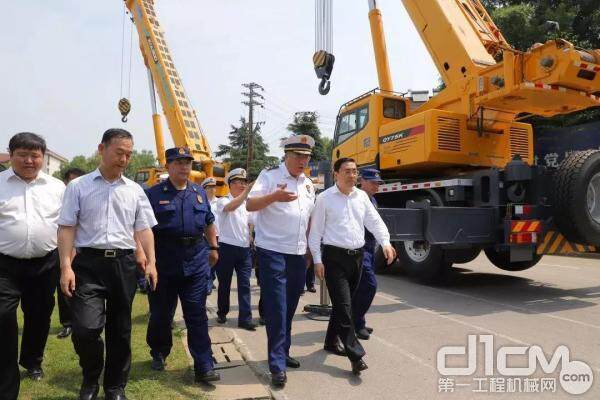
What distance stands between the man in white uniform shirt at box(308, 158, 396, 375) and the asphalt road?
377 millimetres

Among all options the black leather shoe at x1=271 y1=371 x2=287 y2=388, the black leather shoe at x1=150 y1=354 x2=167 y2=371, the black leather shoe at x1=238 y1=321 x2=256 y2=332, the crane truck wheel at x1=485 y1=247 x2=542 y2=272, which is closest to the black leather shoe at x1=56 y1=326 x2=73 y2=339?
the black leather shoe at x1=150 y1=354 x2=167 y2=371

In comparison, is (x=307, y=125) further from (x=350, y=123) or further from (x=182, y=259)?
(x=182, y=259)

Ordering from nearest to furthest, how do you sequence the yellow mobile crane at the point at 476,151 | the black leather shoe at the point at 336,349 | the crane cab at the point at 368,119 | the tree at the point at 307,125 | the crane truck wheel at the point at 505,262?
the black leather shoe at the point at 336,349
the yellow mobile crane at the point at 476,151
the crane truck wheel at the point at 505,262
the crane cab at the point at 368,119
the tree at the point at 307,125

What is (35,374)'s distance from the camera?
151 inches

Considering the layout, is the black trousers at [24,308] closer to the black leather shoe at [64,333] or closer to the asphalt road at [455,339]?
the black leather shoe at [64,333]

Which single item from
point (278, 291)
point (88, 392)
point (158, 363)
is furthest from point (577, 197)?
point (88, 392)

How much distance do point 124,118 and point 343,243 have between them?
1583 centimetres

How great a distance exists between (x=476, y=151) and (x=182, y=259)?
6.10 m

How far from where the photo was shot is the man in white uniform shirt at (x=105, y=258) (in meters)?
3.14

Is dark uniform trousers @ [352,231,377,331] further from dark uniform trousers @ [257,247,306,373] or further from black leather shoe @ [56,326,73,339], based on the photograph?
black leather shoe @ [56,326,73,339]

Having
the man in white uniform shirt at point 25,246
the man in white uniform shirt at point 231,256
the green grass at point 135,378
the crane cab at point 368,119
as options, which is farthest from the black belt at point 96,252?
the crane cab at point 368,119

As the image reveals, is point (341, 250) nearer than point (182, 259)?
No

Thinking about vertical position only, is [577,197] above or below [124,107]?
below

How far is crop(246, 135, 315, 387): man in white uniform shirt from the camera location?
3811 millimetres
